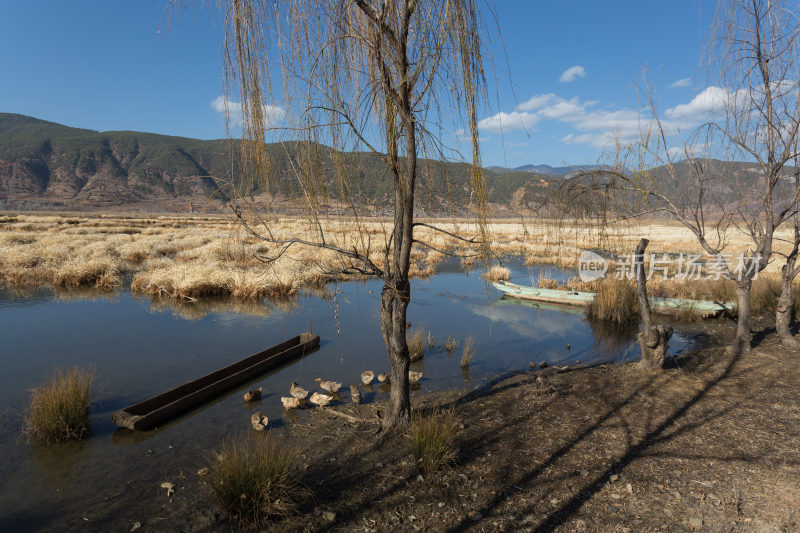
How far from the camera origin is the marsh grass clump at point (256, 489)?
11.3 feet

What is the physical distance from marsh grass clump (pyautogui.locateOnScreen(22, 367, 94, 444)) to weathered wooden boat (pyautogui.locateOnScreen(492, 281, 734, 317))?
1261 cm

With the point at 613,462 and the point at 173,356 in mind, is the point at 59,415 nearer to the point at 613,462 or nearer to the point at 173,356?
the point at 173,356

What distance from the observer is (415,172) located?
163 inches

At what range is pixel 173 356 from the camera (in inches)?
358

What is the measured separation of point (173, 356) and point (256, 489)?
6600 millimetres

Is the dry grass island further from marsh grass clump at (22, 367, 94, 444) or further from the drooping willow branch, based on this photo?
the drooping willow branch

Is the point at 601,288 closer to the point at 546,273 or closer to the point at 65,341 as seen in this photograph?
the point at 546,273

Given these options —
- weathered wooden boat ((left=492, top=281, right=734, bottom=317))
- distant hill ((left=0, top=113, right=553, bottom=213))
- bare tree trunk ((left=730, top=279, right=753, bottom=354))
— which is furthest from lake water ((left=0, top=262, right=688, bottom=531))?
distant hill ((left=0, top=113, right=553, bottom=213))

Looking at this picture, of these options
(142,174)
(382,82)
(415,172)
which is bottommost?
(415,172)

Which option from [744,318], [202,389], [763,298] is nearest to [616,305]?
[763,298]

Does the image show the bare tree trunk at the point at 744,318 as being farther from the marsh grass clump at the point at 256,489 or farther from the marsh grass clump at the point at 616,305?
the marsh grass clump at the point at 256,489

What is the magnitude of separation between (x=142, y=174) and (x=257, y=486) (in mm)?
160001

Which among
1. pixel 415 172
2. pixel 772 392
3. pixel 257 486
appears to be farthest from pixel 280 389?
pixel 772 392

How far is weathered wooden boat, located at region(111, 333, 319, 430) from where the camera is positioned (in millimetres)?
5727
